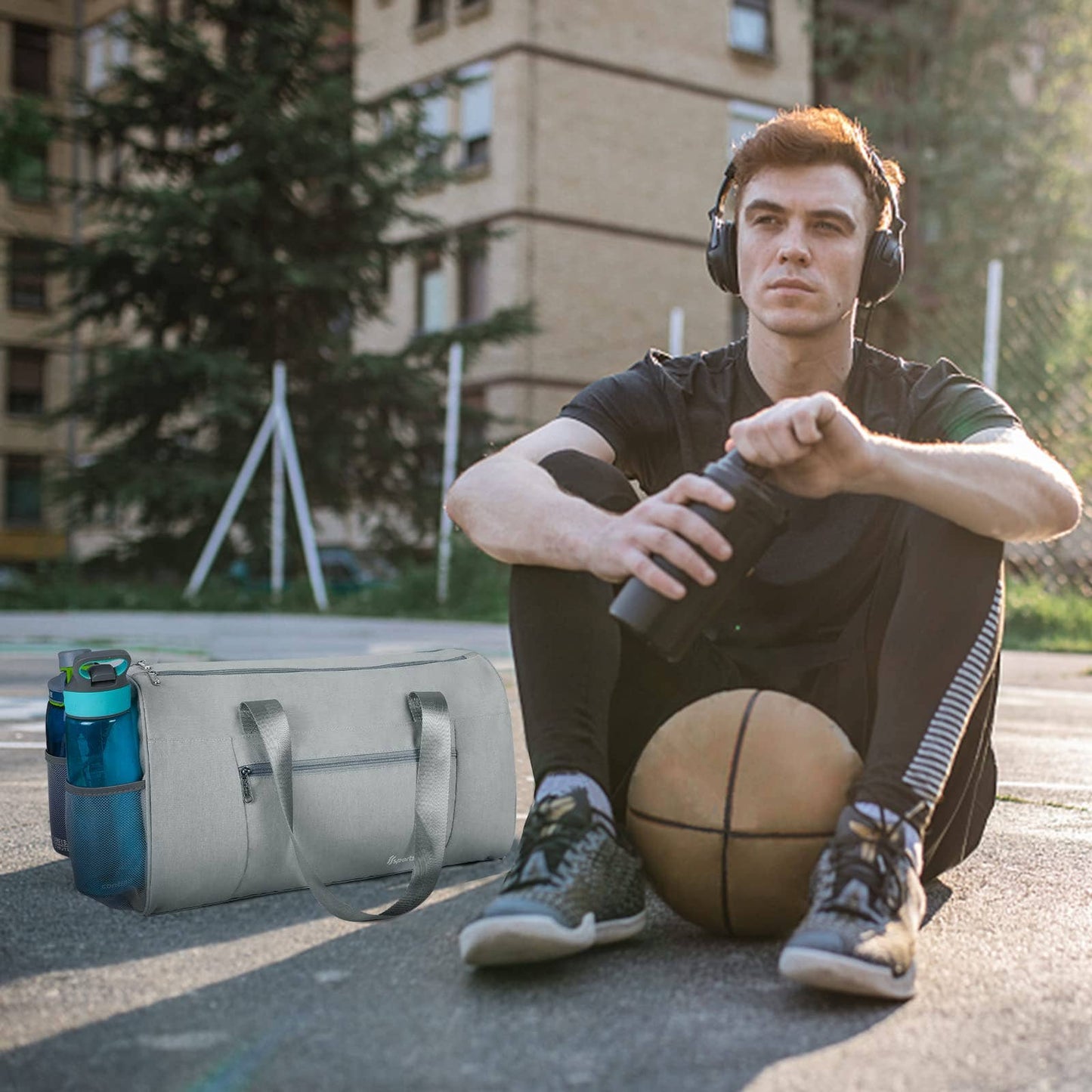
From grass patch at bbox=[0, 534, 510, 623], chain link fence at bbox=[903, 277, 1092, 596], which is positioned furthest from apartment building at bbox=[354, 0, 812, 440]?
chain link fence at bbox=[903, 277, 1092, 596]

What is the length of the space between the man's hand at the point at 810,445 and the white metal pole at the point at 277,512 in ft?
41.9

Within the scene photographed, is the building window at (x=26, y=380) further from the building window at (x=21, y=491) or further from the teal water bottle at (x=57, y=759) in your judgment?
the teal water bottle at (x=57, y=759)

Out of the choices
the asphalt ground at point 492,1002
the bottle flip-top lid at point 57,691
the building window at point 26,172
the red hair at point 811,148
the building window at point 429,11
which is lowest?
the asphalt ground at point 492,1002

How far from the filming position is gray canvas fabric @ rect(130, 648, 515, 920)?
271 centimetres

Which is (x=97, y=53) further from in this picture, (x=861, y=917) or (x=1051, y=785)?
(x=861, y=917)

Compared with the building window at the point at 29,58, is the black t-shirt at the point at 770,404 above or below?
below

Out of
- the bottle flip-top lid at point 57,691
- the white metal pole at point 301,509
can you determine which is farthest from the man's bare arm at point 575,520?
the white metal pole at point 301,509

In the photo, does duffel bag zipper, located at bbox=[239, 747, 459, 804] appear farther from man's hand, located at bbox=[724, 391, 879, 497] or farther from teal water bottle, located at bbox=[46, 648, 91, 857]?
man's hand, located at bbox=[724, 391, 879, 497]

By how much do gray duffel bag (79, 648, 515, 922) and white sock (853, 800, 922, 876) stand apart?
0.84 meters

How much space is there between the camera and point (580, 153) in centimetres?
2284

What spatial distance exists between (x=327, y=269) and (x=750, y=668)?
1450 centimetres

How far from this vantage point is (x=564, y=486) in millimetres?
2604

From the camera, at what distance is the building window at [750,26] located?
2459 centimetres

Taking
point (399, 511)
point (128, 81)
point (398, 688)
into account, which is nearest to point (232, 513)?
point (399, 511)
